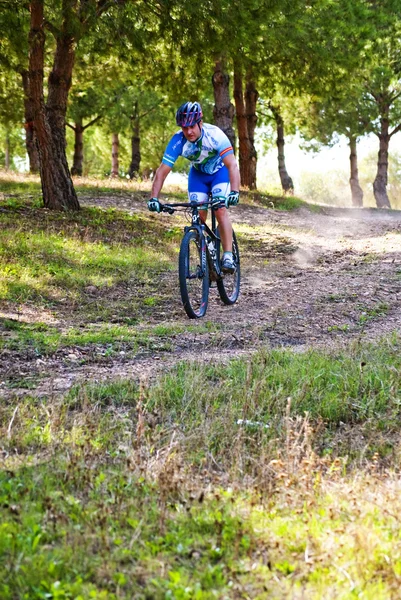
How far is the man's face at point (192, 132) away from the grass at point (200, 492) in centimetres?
344

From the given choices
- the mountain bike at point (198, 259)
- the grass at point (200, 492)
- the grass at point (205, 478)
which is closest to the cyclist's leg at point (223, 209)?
the mountain bike at point (198, 259)

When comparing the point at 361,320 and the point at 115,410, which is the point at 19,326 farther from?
the point at 361,320

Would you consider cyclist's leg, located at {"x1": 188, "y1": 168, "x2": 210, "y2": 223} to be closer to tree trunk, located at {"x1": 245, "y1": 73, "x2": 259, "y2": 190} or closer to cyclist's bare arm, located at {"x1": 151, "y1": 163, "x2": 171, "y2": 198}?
cyclist's bare arm, located at {"x1": 151, "y1": 163, "x2": 171, "y2": 198}

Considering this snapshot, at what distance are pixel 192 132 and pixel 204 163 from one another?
1.70 ft

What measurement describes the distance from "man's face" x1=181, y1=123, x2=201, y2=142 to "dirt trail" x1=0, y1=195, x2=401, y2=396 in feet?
6.77

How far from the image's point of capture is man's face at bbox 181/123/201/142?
24.8ft

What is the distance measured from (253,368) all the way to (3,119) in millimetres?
23011

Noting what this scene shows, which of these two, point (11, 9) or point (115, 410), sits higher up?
point (11, 9)

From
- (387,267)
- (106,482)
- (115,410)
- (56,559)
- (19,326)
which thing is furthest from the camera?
(387,267)

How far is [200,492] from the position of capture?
10.9ft

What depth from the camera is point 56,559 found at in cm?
278

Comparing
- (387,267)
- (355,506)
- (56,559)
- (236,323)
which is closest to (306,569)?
(355,506)

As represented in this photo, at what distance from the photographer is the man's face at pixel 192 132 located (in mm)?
7566

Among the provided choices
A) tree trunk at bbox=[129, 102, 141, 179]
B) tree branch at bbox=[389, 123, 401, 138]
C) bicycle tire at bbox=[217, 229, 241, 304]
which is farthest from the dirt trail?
tree branch at bbox=[389, 123, 401, 138]
